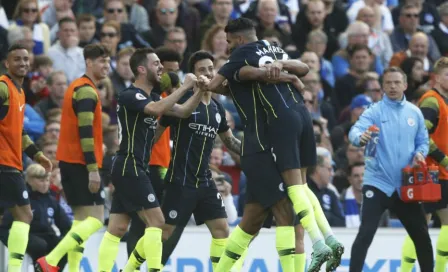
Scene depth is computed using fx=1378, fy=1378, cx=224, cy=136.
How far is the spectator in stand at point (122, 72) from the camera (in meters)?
19.3

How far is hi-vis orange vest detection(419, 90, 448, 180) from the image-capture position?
50.0ft

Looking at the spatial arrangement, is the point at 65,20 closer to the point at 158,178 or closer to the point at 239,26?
the point at 158,178

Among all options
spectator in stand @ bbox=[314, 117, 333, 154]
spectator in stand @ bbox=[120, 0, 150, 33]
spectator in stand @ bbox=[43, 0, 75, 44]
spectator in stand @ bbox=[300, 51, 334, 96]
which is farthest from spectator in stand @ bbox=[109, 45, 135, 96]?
spectator in stand @ bbox=[300, 51, 334, 96]

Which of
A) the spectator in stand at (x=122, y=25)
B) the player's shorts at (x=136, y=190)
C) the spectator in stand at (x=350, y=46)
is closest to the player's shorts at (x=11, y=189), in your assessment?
the player's shorts at (x=136, y=190)

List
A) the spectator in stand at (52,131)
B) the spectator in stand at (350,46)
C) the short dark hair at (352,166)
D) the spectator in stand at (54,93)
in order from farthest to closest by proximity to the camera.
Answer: the spectator in stand at (350,46)
the spectator in stand at (54,93)
the short dark hair at (352,166)
the spectator in stand at (52,131)

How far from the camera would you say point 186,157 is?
558 inches

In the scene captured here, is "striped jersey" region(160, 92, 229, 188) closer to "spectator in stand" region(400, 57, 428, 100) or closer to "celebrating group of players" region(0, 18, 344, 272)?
"celebrating group of players" region(0, 18, 344, 272)

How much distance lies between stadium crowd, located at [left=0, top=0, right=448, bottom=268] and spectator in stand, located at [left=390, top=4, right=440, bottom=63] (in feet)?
0.07

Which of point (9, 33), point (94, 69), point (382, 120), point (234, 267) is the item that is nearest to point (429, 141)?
point (382, 120)

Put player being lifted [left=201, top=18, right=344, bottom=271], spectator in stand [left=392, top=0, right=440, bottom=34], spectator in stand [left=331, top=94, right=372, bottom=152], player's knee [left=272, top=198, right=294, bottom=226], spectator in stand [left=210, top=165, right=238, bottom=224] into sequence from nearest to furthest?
1. player being lifted [left=201, top=18, right=344, bottom=271]
2. player's knee [left=272, top=198, right=294, bottom=226]
3. spectator in stand [left=210, top=165, right=238, bottom=224]
4. spectator in stand [left=331, top=94, right=372, bottom=152]
5. spectator in stand [left=392, top=0, right=440, bottom=34]

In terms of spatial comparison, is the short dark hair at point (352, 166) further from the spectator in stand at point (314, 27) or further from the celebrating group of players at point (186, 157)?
the spectator in stand at point (314, 27)

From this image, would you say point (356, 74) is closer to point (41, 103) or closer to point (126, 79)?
point (126, 79)

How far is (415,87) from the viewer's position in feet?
70.2

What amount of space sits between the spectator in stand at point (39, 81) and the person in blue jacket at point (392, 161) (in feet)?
18.7
